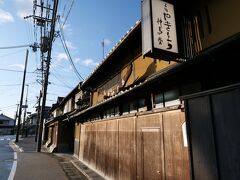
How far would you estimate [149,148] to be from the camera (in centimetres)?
656

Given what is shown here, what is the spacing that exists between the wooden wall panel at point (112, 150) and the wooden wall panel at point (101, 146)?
1.64ft

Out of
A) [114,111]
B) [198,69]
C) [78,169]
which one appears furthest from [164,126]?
[78,169]

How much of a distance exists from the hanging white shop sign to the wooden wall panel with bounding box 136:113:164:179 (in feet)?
6.59

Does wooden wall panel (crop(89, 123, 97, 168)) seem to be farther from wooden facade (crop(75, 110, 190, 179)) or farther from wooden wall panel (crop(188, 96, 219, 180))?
wooden wall panel (crop(188, 96, 219, 180))

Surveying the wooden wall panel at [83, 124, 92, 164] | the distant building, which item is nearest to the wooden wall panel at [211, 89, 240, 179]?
the wooden wall panel at [83, 124, 92, 164]

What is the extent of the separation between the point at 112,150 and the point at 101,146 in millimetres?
1850

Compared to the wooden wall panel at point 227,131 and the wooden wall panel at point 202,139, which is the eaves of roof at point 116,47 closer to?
the wooden wall panel at point 202,139

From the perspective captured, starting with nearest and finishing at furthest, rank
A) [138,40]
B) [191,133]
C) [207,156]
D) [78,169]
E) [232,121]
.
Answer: [232,121] → [207,156] → [191,133] → [138,40] → [78,169]

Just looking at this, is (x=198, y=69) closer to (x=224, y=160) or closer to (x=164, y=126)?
(x=164, y=126)

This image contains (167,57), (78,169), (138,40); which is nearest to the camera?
(167,57)

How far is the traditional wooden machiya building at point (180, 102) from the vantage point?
3.63m

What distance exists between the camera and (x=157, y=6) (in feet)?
22.2

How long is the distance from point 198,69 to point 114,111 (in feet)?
25.7

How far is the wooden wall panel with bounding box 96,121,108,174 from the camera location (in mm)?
10875
